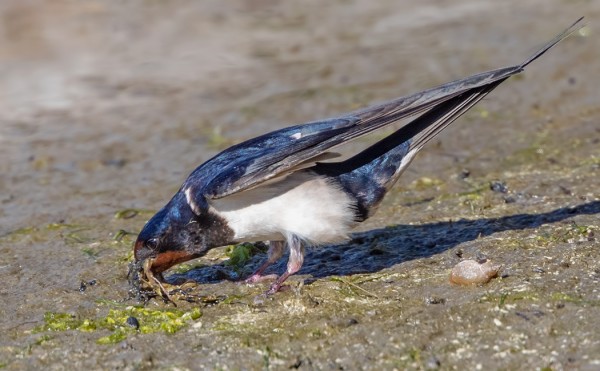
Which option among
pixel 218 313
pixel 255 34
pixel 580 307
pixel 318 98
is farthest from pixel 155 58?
pixel 580 307

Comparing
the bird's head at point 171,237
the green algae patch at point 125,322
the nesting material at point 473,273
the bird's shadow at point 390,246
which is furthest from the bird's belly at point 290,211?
the nesting material at point 473,273

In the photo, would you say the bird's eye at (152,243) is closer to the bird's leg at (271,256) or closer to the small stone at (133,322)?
the small stone at (133,322)

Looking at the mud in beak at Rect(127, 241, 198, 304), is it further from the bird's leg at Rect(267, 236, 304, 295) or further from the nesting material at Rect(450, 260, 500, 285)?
the nesting material at Rect(450, 260, 500, 285)

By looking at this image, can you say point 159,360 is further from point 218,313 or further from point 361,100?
point 361,100

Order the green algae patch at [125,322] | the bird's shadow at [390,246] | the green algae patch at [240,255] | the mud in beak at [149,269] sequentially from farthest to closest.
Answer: the green algae patch at [240,255] → the bird's shadow at [390,246] → the mud in beak at [149,269] → the green algae patch at [125,322]

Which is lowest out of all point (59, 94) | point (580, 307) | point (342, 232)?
point (580, 307)

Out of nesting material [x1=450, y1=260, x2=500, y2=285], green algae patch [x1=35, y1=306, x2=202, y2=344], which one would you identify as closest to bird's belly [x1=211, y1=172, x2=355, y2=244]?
green algae patch [x1=35, y1=306, x2=202, y2=344]
